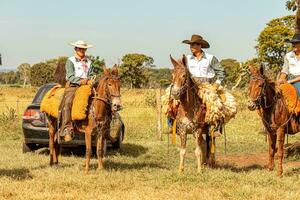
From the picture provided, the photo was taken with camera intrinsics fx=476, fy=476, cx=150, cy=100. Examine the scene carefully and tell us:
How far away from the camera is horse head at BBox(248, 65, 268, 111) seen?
8.82 metres

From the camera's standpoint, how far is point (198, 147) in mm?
9320

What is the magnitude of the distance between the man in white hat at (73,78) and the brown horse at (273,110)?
341 cm

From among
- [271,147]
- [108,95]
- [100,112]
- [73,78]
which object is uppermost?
[73,78]

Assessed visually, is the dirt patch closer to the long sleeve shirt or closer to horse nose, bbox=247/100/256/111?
horse nose, bbox=247/100/256/111

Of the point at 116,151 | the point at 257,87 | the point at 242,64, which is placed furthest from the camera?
the point at 242,64

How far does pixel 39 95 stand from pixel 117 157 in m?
2.75

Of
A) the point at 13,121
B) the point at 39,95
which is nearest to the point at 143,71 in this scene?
the point at 13,121

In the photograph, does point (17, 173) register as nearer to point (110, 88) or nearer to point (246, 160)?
point (110, 88)

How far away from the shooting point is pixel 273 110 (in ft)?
30.8

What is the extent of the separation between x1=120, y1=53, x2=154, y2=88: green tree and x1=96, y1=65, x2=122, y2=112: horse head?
64287 mm

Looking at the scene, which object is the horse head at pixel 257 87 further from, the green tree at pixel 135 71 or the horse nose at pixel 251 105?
the green tree at pixel 135 71

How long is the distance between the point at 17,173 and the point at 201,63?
4.31 meters

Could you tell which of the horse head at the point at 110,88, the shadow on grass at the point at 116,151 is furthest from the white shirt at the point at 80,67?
the shadow on grass at the point at 116,151

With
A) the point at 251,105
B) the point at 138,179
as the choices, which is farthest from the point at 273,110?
the point at 138,179
